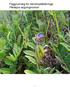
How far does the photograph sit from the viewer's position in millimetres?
1176

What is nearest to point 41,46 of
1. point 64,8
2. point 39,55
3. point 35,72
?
point 39,55

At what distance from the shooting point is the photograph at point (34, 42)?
118cm

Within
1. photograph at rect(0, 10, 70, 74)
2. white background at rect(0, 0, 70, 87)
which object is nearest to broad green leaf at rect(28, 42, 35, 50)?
photograph at rect(0, 10, 70, 74)

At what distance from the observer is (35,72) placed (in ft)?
3.88

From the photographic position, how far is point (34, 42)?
1.19 m
